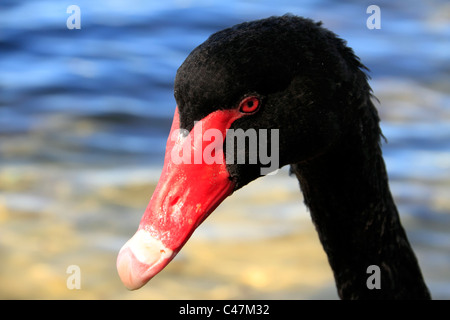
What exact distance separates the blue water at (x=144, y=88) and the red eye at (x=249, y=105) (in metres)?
2.16

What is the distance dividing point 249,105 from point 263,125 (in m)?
0.09

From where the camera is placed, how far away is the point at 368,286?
266 centimetres

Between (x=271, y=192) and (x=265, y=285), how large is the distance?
843 millimetres

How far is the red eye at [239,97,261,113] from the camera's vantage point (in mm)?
2148

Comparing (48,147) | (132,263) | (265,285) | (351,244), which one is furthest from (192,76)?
(48,147)

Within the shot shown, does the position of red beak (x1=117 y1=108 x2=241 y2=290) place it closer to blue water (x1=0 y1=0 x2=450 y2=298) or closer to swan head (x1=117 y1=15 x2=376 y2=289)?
swan head (x1=117 y1=15 x2=376 y2=289)

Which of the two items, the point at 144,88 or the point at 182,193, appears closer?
the point at 182,193

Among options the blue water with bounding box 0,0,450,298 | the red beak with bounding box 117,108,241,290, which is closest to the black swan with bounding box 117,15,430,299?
the red beak with bounding box 117,108,241,290

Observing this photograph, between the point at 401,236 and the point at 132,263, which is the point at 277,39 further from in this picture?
the point at 401,236

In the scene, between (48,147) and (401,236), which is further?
(48,147)

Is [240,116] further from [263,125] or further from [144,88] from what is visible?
[144,88]

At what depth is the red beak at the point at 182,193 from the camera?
2.06 meters

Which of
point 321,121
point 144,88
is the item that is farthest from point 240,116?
point 144,88

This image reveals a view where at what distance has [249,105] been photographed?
7.13 feet
